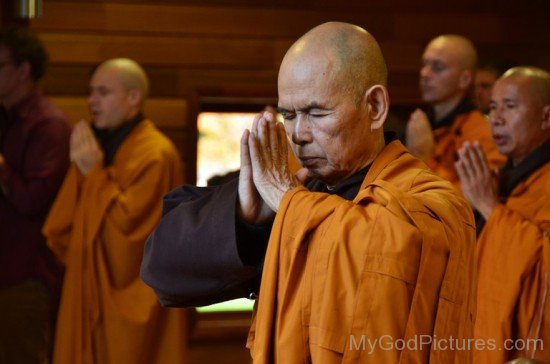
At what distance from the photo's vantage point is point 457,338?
1981 mm

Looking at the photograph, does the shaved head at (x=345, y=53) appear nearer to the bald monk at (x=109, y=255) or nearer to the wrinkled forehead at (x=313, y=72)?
the wrinkled forehead at (x=313, y=72)

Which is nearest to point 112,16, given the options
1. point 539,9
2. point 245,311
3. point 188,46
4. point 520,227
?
point 188,46

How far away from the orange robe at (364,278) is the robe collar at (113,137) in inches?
118

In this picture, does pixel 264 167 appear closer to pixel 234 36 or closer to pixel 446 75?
pixel 446 75

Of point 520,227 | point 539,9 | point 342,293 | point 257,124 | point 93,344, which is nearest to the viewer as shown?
point 342,293

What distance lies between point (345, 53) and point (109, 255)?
2836mm

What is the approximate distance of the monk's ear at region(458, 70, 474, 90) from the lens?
5.06 metres

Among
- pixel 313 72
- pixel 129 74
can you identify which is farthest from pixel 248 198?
pixel 129 74

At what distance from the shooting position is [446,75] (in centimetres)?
505

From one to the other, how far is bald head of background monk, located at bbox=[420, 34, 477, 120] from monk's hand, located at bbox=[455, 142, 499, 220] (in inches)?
49.6

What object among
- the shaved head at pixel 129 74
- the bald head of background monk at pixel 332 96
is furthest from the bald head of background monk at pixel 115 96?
the bald head of background monk at pixel 332 96

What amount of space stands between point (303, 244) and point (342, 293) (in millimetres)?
143

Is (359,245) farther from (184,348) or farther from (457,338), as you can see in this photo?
(184,348)

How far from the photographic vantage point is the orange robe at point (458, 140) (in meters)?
4.65
